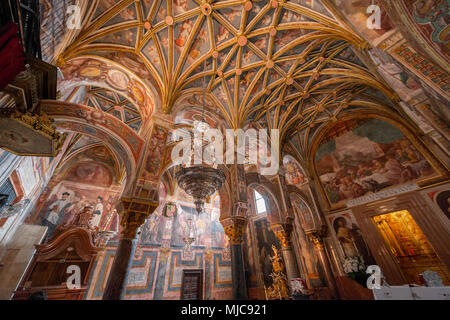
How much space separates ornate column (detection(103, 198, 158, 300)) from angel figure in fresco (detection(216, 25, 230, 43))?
21.2 ft

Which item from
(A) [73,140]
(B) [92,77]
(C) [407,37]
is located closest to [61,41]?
(B) [92,77]

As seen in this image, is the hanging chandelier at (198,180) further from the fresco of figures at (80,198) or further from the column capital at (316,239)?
the column capital at (316,239)

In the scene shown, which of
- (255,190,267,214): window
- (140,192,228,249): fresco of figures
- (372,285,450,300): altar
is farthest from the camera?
(255,190,267,214): window

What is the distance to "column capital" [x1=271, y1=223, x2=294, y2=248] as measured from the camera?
7066 millimetres

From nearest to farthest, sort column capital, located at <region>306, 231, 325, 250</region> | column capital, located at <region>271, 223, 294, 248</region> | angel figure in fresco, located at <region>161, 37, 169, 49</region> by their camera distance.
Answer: angel figure in fresco, located at <region>161, 37, 169, 49</region> < column capital, located at <region>271, 223, 294, 248</region> < column capital, located at <region>306, 231, 325, 250</region>

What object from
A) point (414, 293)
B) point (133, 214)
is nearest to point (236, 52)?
point (133, 214)

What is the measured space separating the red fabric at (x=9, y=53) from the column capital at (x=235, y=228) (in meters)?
5.81

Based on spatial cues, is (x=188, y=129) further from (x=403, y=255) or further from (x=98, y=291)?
(x=403, y=255)

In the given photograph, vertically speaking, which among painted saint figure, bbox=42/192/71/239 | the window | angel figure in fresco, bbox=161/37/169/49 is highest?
angel figure in fresco, bbox=161/37/169/49

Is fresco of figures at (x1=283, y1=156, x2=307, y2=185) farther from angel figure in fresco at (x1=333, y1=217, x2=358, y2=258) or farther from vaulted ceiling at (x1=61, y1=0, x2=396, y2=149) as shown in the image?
vaulted ceiling at (x1=61, y1=0, x2=396, y2=149)

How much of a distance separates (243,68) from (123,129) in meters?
5.47

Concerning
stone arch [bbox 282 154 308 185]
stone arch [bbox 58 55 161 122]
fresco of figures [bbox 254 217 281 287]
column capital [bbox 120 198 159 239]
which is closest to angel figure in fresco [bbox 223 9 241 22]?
stone arch [bbox 58 55 161 122]

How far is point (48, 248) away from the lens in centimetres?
743

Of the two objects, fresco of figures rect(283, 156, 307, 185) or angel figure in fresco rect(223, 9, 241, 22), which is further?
fresco of figures rect(283, 156, 307, 185)
